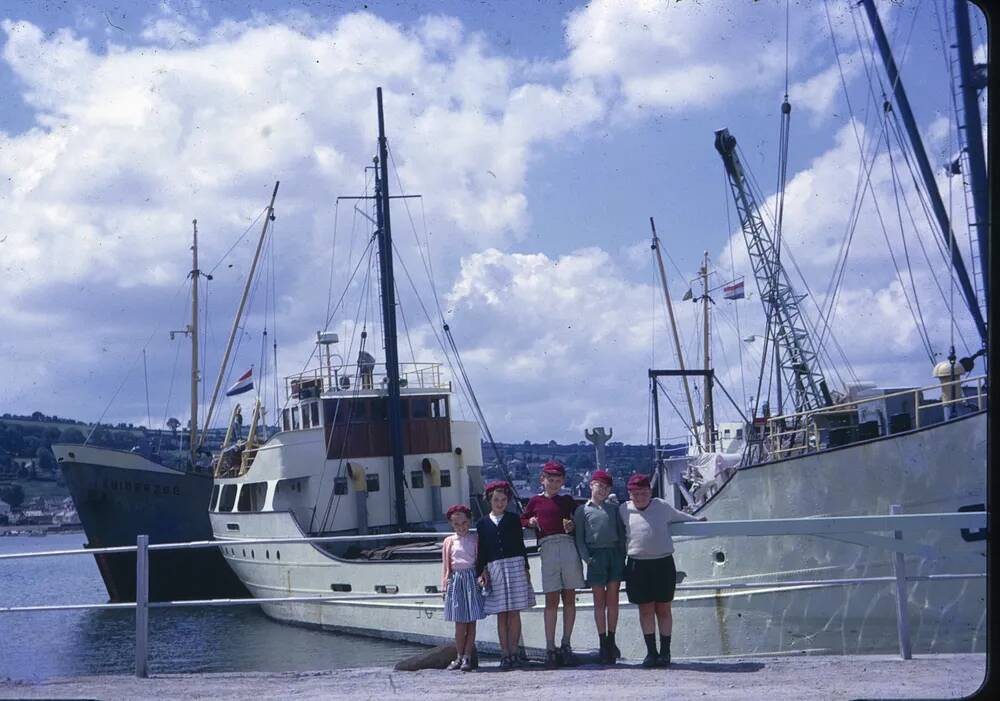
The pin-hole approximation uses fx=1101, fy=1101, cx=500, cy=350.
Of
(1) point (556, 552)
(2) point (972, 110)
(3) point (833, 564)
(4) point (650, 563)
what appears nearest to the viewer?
(4) point (650, 563)

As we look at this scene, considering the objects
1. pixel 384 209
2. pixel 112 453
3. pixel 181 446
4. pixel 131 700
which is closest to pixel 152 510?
pixel 112 453

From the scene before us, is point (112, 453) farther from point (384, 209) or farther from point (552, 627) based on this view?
point (552, 627)

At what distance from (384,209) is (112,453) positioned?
14.5 m

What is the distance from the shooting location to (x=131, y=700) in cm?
704

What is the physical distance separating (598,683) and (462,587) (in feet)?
4.40

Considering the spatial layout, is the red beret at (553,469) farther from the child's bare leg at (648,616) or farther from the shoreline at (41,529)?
the shoreline at (41,529)

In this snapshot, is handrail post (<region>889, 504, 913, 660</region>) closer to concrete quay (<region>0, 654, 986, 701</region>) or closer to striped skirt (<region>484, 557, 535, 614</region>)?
concrete quay (<region>0, 654, 986, 701</region>)

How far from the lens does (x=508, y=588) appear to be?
782 cm

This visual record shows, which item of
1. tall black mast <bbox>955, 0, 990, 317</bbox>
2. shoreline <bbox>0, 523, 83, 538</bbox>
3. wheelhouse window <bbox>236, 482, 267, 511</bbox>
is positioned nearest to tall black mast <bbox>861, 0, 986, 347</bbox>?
tall black mast <bbox>955, 0, 990, 317</bbox>

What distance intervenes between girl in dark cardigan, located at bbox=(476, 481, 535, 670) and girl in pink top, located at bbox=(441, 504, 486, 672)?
0.07 m

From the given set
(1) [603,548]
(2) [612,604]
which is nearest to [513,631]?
(2) [612,604]

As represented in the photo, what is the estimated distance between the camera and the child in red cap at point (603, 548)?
7852mm

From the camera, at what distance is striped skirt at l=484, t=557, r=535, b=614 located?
7.81 metres

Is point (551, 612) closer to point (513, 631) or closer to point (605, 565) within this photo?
point (513, 631)
